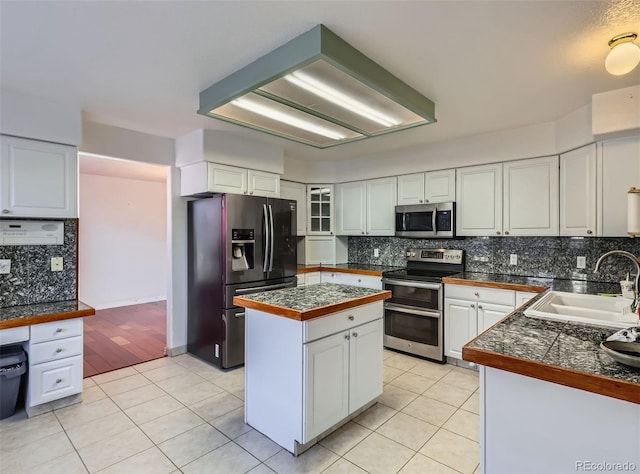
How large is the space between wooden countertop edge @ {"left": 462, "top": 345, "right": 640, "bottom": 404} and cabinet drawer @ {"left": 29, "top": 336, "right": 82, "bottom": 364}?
2.88 metres

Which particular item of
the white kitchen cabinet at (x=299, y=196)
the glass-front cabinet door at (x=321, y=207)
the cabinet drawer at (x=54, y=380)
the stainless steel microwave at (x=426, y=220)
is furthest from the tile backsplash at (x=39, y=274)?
the stainless steel microwave at (x=426, y=220)

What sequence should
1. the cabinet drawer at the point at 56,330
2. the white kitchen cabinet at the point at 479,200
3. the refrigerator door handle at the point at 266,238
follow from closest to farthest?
the cabinet drawer at the point at 56,330
the white kitchen cabinet at the point at 479,200
the refrigerator door handle at the point at 266,238

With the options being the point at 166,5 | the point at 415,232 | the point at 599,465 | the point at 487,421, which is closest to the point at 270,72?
the point at 166,5

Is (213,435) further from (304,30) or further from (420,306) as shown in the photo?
(304,30)

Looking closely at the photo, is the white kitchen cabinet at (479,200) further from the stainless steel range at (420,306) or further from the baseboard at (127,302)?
the baseboard at (127,302)

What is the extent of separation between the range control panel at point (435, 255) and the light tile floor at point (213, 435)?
4.55ft

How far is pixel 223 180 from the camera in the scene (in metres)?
3.48

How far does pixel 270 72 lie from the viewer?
1.87 meters

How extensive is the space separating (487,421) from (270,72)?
2.00m

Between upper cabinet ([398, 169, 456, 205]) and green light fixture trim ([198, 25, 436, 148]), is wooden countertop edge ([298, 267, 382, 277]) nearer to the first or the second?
upper cabinet ([398, 169, 456, 205])

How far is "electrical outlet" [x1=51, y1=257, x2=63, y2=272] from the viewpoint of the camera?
2.91 m

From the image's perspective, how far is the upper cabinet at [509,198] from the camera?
3152 mm

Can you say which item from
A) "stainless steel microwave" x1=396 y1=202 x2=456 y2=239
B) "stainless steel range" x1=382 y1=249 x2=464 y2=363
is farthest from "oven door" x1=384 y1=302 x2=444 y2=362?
"stainless steel microwave" x1=396 y1=202 x2=456 y2=239

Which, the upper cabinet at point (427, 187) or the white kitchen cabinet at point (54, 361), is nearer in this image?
the white kitchen cabinet at point (54, 361)
